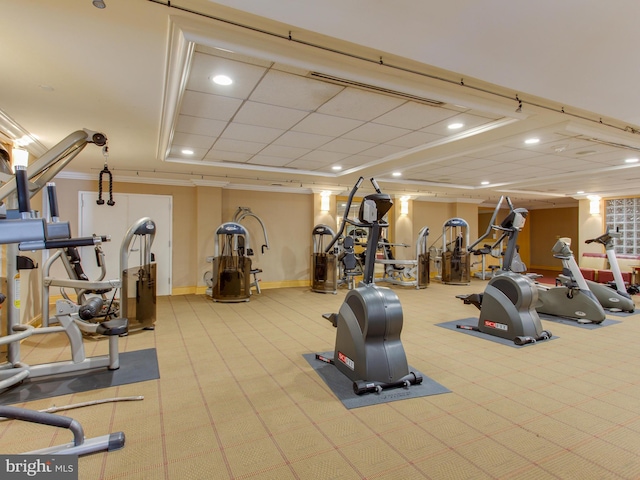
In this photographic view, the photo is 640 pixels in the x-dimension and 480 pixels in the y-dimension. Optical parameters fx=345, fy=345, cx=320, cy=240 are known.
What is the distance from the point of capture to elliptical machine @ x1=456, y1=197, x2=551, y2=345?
4285mm

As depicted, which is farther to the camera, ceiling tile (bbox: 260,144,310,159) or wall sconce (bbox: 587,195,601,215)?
wall sconce (bbox: 587,195,601,215)

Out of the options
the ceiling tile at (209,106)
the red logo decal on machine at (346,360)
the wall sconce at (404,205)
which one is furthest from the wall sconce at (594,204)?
the ceiling tile at (209,106)

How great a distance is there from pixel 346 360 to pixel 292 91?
8.25 ft

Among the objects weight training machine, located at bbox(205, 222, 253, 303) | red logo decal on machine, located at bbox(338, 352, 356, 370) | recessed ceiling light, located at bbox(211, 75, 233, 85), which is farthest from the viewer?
weight training machine, located at bbox(205, 222, 253, 303)

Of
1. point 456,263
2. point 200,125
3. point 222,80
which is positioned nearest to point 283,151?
point 200,125

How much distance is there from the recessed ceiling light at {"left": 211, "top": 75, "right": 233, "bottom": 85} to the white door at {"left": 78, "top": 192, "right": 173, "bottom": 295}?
16.4 ft

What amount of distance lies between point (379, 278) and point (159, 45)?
27.8 feet

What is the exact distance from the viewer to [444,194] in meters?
10.5

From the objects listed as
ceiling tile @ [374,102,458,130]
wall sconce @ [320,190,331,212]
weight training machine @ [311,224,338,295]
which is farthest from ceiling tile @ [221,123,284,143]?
wall sconce @ [320,190,331,212]

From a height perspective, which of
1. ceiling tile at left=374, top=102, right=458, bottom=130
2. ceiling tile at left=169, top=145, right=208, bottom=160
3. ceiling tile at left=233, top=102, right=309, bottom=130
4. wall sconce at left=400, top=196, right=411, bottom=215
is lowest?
wall sconce at left=400, top=196, right=411, bottom=215

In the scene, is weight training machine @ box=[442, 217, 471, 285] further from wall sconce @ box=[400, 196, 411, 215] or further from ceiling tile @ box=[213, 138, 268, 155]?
ceiling tile @ box=[213, 138, 268, 155]

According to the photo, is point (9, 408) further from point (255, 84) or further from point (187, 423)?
point (255, 84)

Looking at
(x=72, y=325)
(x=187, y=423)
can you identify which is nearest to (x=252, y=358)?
(x=187, y=423)

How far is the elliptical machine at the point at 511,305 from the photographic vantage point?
4285 millimetres
